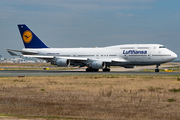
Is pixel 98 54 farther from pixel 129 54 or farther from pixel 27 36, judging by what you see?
pixel 27 36

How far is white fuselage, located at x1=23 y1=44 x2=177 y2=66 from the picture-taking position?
51906mm

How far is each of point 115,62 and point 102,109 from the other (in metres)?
39.5

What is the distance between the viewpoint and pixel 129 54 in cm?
5312

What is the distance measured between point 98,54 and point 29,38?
17410mm

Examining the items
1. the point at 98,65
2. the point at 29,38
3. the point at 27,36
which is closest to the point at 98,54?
the point at 98,65

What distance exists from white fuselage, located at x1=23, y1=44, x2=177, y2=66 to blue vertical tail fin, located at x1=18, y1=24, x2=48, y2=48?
368 inches

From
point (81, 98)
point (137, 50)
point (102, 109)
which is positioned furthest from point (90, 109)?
point (137, 50)

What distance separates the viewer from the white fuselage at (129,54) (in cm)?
5191

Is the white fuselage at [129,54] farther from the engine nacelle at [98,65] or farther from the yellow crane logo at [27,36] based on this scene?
the yellow crane logo at [27,36]

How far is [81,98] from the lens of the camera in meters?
18.7

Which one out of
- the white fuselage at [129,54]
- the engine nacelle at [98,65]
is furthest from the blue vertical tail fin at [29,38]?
the engine nacelle at [98,65]

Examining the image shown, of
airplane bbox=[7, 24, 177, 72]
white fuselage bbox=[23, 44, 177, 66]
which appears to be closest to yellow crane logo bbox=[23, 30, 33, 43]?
airplane bbox=[7, 24, 177, 72]

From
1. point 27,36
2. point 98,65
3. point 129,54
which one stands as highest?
point 27,36

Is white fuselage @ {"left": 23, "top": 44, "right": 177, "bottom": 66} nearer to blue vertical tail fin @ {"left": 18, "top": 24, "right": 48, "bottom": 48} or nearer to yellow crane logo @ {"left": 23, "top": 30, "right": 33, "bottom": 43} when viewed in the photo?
blue vertical tail fin @ {"left": 18, "top": 24, "right": 48, "bottom": 48}
